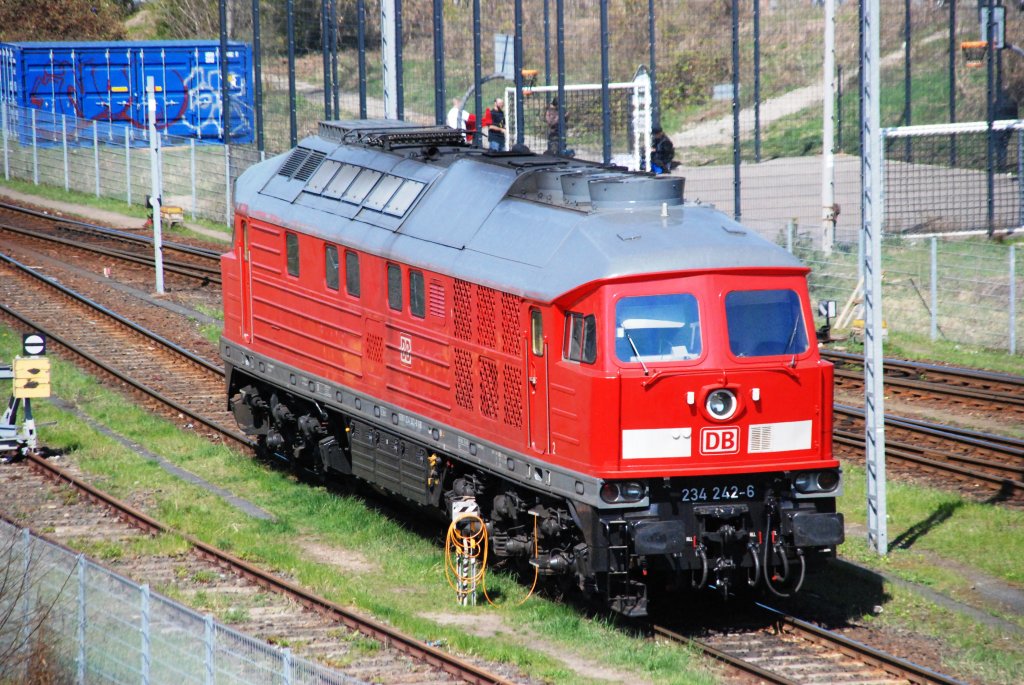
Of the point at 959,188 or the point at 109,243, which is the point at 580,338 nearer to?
the point at 109,243

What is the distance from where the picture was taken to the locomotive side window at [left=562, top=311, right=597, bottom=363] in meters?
12.0

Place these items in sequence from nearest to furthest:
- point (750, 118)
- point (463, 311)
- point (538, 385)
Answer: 1. point (538, 385)
2. point (463, 311)
3. point (750, 118)

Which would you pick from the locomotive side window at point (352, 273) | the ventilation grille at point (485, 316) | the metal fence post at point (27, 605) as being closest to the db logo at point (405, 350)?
the locomotive side window at point (352, 273)

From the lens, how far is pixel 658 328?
472 inches

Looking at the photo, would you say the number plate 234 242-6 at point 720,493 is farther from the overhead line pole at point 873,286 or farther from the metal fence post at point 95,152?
the metal fence post at point 95,152

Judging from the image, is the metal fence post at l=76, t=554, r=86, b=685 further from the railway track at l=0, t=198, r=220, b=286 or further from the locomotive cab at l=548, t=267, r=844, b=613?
the railway track at l=0, t=198, r=220, b=286

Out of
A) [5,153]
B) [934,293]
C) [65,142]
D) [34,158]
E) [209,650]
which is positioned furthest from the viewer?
[5,153]

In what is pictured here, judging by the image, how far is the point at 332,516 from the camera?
1641 cm

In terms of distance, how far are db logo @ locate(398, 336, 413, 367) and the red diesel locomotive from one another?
0.21 ft

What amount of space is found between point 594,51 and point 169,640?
43.3 meters

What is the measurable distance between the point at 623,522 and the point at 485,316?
2.61 m

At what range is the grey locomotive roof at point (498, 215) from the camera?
484 inches

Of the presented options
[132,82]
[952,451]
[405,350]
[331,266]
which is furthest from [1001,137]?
[132,82]

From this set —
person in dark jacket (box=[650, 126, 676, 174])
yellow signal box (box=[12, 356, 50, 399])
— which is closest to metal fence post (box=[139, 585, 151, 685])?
yellow signal box (box=[12, 356, 50, 399])
